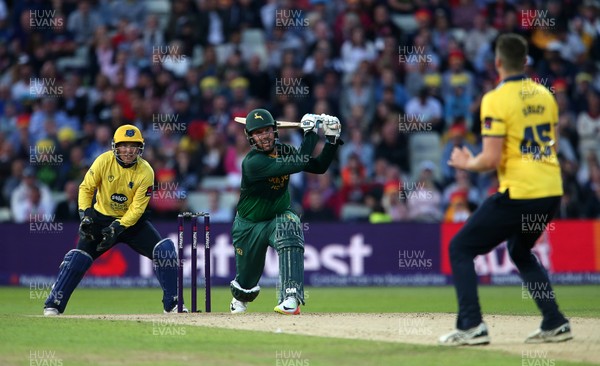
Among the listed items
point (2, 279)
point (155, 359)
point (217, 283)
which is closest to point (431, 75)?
point (217, 283)

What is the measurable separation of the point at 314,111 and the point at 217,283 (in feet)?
13.7

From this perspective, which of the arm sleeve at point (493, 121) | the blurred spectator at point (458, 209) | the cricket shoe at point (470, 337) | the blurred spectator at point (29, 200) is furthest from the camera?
the blurred spectator at point (29, 200)

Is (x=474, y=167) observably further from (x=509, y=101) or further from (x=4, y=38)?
(x=4, y=38)

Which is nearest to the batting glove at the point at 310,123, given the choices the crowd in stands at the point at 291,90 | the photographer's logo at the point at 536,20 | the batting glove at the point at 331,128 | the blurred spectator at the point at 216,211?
the batting glove at the point at 331,128

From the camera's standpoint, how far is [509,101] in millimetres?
9672

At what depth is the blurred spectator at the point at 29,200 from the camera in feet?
74.4

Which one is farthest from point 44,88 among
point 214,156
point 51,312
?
point 51,312

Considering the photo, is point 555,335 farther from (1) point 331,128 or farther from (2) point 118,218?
(2) point 118,218

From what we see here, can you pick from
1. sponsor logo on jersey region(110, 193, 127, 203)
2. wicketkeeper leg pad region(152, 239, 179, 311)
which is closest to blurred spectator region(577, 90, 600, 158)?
wicketkeeper leg pad region(152, 239, 179, 311)

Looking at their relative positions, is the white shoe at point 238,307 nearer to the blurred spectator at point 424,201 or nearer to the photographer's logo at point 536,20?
the blurred spectator at point 424,201

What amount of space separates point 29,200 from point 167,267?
→ 9594mm

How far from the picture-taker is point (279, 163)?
516 inches

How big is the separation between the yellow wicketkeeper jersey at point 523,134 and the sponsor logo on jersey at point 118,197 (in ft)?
18.6

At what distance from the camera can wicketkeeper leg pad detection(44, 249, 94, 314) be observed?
13688 mm
